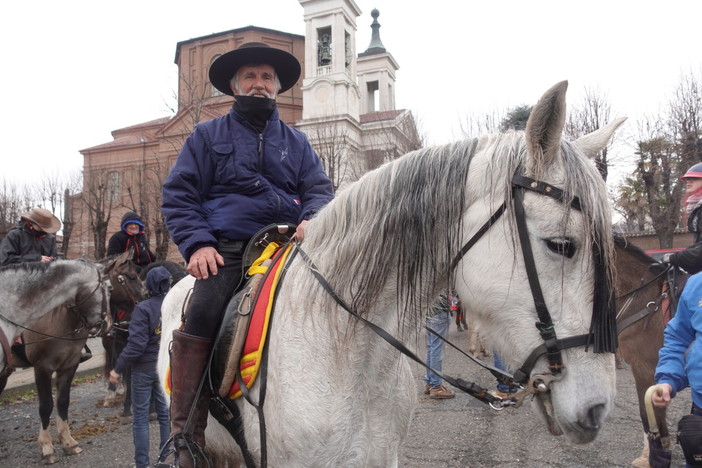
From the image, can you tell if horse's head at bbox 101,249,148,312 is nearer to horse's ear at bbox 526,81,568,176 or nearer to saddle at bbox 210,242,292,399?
saddle at bbox 210,242,292,399

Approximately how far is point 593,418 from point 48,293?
5861 millimetres

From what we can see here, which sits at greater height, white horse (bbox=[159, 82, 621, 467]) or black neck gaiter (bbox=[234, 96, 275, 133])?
black neck gaiter (bbox=[234, 96, 275, 133])

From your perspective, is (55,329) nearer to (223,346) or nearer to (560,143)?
(223,346)

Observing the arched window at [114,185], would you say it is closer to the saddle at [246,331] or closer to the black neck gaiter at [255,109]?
the black neck gaiter at [255,109]

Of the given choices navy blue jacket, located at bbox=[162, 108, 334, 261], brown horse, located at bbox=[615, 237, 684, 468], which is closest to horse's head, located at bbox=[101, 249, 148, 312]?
navy blue jacket, located at bbox=[162, 108, 334, 261]

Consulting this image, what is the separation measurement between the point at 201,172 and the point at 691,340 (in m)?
3.03

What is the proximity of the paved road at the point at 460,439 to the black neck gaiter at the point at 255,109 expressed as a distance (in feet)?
12.3

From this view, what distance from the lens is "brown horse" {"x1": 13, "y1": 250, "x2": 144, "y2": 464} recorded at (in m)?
5.39

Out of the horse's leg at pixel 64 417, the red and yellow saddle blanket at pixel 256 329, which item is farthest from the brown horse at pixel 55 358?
the red and yellow saddle blanket at pixel 256 329

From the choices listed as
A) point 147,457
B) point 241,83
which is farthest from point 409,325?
point 147,457

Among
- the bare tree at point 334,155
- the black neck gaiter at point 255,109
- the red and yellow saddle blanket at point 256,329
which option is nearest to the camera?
the red and yellow saddle blanket at point 256,329

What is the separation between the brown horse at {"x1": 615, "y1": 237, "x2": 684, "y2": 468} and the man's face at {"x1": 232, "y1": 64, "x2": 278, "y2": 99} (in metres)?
3.77

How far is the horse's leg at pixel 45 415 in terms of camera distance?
5156 millimetres

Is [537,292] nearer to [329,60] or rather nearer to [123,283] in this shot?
[123,283]
